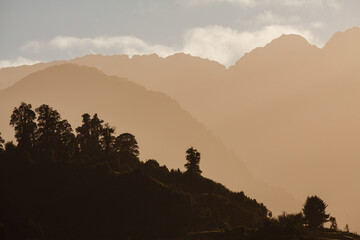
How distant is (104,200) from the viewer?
119438 millimetres

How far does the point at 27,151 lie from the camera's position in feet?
433

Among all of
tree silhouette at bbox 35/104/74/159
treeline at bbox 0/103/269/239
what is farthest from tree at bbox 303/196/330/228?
tree silhouette at bbox 35/104/74/159

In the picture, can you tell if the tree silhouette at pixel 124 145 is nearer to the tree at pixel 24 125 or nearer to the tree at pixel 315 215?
the tree at pixel 24 125

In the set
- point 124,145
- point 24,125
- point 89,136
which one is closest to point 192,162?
point 124,145

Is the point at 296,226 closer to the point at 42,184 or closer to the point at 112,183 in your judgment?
the point at 112,183

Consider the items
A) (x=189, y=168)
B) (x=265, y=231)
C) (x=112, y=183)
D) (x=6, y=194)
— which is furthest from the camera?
(x=189, y=168)

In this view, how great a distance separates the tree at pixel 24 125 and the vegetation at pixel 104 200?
0.94 ft

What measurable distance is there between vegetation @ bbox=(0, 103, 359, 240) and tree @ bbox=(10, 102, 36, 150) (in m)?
0.29

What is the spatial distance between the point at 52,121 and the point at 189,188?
4703 cm

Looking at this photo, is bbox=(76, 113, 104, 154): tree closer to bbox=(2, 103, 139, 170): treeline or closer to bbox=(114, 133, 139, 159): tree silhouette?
bbox=(2, 103, 139, 170): treeline

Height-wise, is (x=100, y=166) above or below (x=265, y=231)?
above

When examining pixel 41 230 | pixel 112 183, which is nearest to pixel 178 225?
pixel 112 183

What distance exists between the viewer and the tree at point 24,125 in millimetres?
138125

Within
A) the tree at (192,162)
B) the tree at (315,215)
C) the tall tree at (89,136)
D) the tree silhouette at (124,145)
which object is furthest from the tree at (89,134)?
the tree at (315,215)
